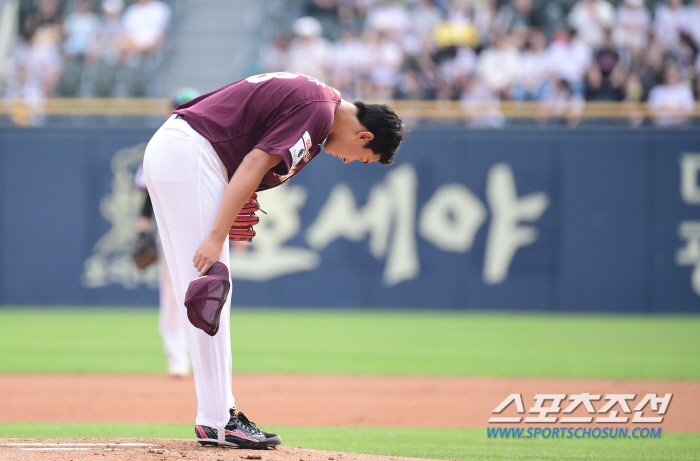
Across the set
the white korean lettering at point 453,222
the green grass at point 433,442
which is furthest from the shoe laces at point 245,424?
the white korean lettering at point 453,222

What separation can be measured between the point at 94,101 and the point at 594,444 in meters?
10.3

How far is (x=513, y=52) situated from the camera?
13391 millimetres

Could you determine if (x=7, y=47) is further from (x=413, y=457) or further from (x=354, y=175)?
(x=413, y=457)

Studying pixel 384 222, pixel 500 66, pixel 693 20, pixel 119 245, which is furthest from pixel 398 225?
pixel 693 20

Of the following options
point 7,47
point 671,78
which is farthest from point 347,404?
point 7,47

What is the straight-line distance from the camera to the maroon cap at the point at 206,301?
3.65 metres

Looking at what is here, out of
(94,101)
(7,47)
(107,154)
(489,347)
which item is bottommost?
(489,347)

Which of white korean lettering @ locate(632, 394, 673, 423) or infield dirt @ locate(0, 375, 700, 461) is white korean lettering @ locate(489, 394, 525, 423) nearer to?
infield dirt @ locate(0, 375, 700, 461)

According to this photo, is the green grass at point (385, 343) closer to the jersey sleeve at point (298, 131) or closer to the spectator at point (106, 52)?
the spectator at point (106, 52)

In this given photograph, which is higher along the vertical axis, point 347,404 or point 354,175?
point 354,175

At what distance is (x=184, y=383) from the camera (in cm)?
709

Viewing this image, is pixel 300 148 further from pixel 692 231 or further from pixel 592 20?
pixel 592 20

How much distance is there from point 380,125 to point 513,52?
32.6 feet

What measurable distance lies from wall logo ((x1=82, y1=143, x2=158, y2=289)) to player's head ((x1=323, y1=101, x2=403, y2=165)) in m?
9.22
